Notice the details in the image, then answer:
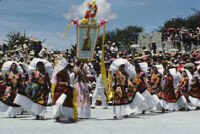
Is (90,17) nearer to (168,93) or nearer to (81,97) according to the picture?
(81,97)

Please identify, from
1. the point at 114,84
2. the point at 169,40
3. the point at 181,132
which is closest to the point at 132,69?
the point at 114,84

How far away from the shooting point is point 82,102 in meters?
10.5

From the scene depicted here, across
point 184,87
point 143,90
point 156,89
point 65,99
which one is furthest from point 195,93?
point 65,99

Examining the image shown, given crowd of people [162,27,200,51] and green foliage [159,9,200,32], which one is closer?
crowd of people [162,27,200,51]

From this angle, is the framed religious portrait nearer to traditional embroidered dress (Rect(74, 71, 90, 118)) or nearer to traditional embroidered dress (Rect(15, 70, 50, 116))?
traditional embroidered dress (Rect(74, 71, 90, 118))

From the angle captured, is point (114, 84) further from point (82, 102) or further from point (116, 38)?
point (116, 38)

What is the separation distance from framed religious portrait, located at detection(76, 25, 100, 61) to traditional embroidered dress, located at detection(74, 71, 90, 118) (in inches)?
35.2

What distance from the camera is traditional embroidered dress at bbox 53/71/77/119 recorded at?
31.2ft

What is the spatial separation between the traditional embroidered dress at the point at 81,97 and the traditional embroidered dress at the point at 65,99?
0.65 meters

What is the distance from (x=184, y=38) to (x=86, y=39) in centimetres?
1791

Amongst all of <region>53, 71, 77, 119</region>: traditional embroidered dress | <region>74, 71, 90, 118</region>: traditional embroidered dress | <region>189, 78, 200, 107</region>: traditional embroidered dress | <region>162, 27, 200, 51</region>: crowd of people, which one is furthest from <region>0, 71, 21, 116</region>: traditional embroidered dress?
<region>162, 27, 200, 51</region>: crowd of people

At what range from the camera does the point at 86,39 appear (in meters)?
11.8

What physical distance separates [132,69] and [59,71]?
2440 mm

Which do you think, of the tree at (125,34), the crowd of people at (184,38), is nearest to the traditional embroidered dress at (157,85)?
the crowd of people at (184,38)
